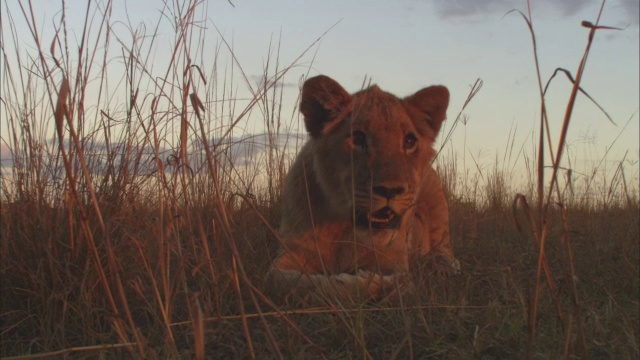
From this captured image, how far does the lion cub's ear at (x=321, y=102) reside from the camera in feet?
13.6

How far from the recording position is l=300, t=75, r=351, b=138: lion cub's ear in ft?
13.6

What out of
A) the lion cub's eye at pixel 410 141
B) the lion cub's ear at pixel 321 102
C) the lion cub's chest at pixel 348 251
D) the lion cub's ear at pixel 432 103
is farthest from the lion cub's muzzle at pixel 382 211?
the lion cub's ear at pixel 432 103

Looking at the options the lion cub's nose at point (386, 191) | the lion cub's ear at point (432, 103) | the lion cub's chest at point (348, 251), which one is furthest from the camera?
the lion cub's ear at point (432, 103)

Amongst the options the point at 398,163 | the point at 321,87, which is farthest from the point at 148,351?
the point at 321,87

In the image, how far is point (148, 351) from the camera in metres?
2.26

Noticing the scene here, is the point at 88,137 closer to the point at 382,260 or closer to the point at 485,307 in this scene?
the point at 382,260

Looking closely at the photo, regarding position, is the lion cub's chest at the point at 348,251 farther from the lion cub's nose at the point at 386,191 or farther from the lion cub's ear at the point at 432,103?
the lion cub's ear at the point at 432,103

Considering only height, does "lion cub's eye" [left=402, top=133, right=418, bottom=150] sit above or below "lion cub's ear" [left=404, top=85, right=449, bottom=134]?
below

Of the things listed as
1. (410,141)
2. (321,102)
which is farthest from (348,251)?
(321,102)

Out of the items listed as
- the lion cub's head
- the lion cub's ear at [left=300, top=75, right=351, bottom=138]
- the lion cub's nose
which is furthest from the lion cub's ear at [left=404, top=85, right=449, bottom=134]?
the lion cub's nose

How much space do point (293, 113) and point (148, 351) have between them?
3.45 meters

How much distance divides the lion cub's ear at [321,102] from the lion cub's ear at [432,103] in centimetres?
56

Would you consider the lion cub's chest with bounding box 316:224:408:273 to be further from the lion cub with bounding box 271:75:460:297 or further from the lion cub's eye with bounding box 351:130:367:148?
the lion cub's eye with bounding box 351:130:367:148

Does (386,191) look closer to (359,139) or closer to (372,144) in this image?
(372,144)
